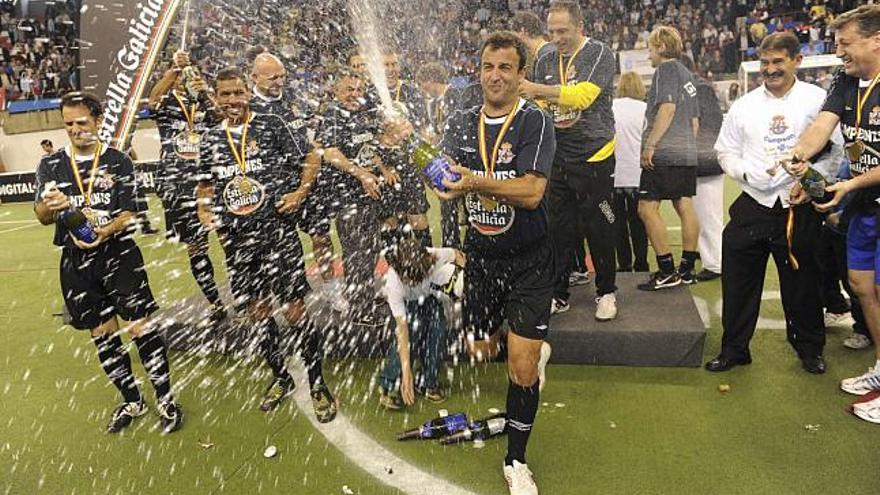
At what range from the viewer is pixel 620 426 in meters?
3.81

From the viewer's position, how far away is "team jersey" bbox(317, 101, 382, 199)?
5.05 m

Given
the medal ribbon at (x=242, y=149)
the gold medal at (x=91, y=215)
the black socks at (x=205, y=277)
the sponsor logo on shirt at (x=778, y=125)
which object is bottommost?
the black socks at (x=205, y=277)

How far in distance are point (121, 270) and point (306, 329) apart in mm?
1156

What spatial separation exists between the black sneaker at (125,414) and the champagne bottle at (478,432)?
6.76ft

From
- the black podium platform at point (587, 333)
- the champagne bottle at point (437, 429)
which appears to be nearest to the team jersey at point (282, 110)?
the black podium platform at point (587, 333)

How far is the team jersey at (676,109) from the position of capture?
5.48 m

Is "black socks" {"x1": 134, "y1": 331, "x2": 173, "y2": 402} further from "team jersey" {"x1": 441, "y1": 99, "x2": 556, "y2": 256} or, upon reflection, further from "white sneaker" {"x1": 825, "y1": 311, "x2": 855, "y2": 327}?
"white sneaker" {"x1": 825, "y1": 311, "x2": 855, "y2": 327}

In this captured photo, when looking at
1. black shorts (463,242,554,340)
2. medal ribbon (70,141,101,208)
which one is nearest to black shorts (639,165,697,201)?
black shorts (463,242,554,340)

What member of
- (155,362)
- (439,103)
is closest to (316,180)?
(439,103)

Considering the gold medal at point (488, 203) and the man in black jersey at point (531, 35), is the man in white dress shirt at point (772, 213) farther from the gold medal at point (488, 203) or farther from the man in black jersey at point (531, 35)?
the gold medal at point (488, 203)

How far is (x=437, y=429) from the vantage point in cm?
379

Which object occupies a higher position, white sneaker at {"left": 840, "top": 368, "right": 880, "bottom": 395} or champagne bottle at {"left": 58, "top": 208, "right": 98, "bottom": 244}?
champagne bottle at {"left": 58, "top": 208, "right": 98, "bottom": 244}

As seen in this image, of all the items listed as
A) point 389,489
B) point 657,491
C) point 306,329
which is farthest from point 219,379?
point 657,491

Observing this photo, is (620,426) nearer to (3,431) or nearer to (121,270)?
(121,270)
